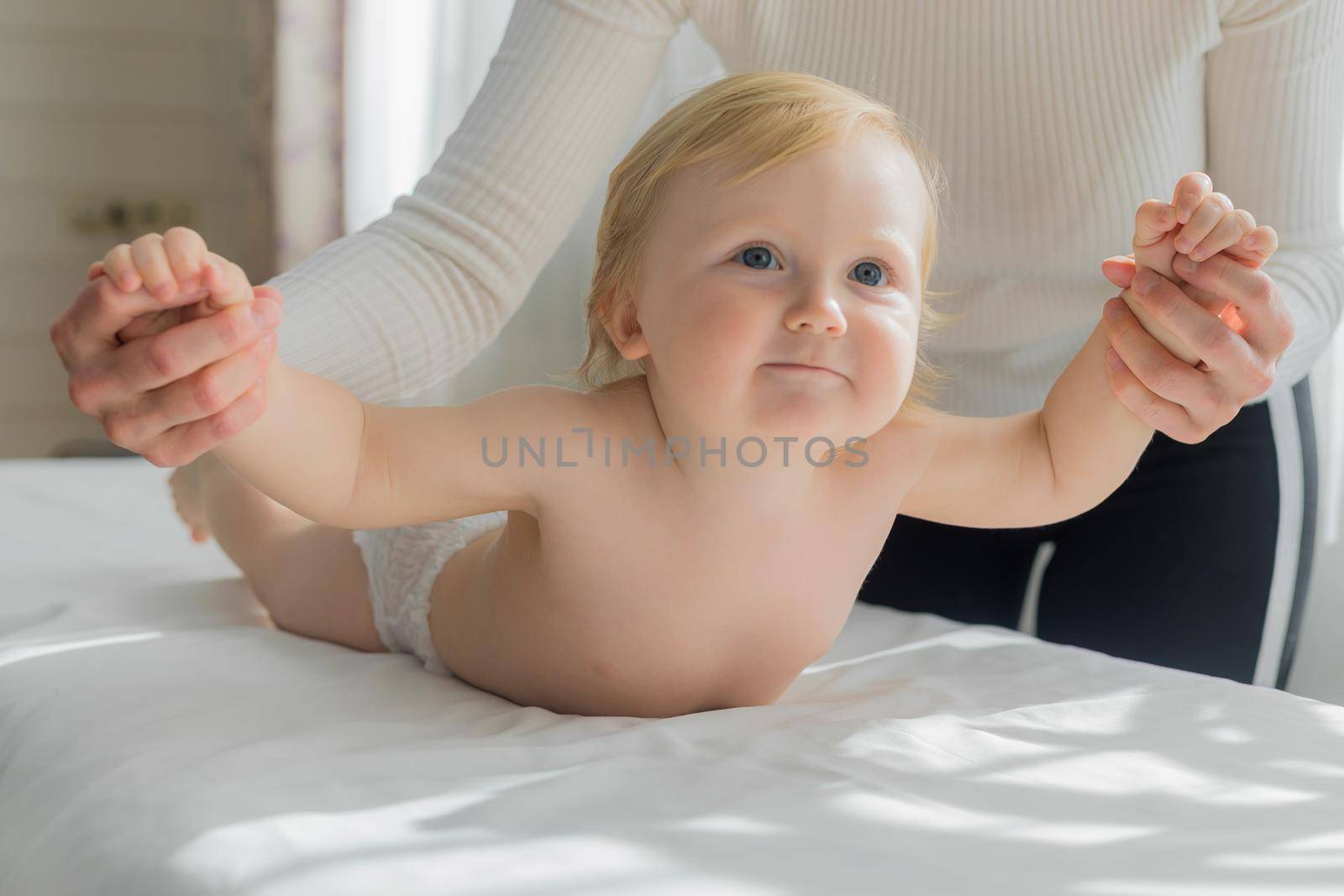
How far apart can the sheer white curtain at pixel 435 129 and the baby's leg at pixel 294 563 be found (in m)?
1.36

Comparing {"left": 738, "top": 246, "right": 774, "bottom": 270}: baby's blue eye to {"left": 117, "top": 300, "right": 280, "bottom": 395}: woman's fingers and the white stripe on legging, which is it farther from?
the white stripe on legging

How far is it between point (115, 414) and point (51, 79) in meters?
3.28

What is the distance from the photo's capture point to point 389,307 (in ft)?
3.51

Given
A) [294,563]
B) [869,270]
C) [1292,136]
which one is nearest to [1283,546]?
[1292,136]

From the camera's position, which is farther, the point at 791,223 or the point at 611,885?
the point at 791,223

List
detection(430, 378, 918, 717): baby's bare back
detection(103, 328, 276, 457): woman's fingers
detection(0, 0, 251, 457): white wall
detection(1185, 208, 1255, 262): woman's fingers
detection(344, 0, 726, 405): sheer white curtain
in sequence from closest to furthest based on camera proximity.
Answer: detection(103, 328, 276, 457): woman's fingers → detection(1185, 208, 1255, 262): woman's fingers → detection(430, 378, 918, 717): baby's bare back → detection(344, 0, 726, 405): sheer white curtain → detection(0, 0, 251, 457): white wall

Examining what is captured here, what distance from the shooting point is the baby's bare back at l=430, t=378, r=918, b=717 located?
0.85 meters

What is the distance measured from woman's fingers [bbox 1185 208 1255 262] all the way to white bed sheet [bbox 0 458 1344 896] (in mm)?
312

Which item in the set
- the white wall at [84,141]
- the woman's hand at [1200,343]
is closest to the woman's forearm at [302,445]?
the woman's hand at [1200,343]

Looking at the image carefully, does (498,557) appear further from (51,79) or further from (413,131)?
(51,79)

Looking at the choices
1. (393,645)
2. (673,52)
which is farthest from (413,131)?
(393,645)

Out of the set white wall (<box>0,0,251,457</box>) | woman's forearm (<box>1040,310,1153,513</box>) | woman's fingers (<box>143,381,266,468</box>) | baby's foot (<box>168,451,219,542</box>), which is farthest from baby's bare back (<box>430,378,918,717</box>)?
white wall (<box>0,0,251,457</box>)
